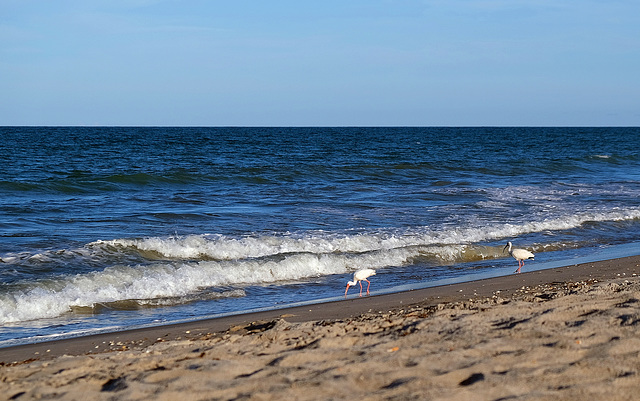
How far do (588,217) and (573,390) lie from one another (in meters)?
13.7

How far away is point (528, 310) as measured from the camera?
235 inches

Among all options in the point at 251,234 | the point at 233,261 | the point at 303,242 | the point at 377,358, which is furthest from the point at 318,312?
the point at 251,234

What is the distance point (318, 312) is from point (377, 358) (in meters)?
2.96

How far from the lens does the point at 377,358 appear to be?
464cm

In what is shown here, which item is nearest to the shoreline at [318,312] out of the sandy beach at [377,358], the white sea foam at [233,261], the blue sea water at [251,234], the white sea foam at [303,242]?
the sandy beach at [377,358]

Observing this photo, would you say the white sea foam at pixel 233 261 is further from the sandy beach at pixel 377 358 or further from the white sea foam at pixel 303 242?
the sandy beach at pixel 377 358

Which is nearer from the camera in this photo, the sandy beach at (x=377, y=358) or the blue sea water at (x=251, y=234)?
the sandy beach at (x=377, y=358)

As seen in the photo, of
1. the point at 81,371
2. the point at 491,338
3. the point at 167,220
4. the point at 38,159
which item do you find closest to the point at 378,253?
the point at 167,220

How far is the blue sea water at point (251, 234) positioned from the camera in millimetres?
8727

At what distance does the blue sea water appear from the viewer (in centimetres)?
873

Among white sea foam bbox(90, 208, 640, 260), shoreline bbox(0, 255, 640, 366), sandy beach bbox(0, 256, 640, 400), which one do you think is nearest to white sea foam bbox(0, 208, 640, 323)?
white sea foam bbox(90, 208, 640, 260)

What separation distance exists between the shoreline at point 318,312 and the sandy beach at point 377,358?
45 millimetres

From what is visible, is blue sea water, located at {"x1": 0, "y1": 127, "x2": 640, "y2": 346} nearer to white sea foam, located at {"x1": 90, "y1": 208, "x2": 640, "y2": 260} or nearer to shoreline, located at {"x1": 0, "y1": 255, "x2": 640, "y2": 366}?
white sea foam, located at {"x1": 90, "y1": 208, "x2": 640, "y2": 260}

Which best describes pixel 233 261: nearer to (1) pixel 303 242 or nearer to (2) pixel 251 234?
(1) pixel 303 242
